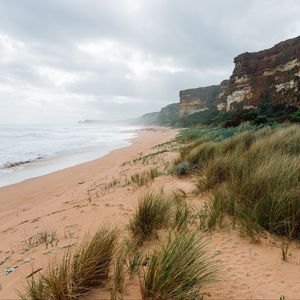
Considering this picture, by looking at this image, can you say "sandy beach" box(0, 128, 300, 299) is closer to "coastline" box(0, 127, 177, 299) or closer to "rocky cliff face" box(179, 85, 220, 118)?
"coastline" box(0, 127, 177, 299)

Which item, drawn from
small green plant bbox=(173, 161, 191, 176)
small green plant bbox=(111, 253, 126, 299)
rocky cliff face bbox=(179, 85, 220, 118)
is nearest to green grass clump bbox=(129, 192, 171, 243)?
small green plant bbox=(111, 253, 126, 299)

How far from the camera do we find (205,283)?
1.95m

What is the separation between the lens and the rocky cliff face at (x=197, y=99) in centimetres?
7412

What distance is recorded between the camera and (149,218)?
3.01 metres

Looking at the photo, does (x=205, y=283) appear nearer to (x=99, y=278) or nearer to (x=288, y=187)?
(x=99, y=278)

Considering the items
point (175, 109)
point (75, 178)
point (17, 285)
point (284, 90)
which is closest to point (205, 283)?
point (17, 285)

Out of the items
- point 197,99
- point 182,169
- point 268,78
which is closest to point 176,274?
point 182,169

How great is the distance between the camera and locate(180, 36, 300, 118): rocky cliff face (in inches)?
1131

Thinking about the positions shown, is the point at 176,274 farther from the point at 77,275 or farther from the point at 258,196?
the point at 258,196

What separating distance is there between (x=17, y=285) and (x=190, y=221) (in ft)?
6.30

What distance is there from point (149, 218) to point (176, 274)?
1.21m

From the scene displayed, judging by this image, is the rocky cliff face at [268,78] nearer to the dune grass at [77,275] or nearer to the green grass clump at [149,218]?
the green grass clump at [149,218]

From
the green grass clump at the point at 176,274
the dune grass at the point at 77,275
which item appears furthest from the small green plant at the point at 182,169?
the green grass clump at the point at 176,274

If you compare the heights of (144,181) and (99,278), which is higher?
(99,278)
